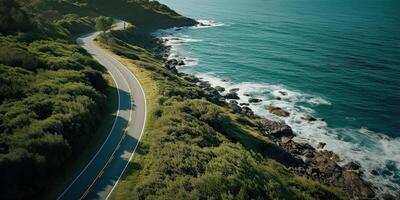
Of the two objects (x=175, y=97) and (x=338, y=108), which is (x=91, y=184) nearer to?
(x=175, y=97)

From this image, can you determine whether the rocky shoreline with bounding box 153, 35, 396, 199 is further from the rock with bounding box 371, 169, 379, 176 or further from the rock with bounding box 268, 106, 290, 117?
the rock with bounding box 371, 169, 379, 176

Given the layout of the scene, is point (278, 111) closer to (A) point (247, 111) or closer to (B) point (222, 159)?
(A) point (247, 111)

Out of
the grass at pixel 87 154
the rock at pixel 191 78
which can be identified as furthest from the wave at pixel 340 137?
the grass at pixel 87 154

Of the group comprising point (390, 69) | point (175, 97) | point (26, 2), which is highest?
point (26, 2)

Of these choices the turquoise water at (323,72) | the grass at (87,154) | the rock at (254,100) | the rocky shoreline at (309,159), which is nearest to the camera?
the grass at (87,154)

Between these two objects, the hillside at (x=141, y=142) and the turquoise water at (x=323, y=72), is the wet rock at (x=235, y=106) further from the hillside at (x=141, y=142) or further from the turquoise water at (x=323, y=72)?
the turquoise water at (x=323, y=72)

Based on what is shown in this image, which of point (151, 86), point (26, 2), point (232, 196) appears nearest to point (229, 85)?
point (151, 86)
